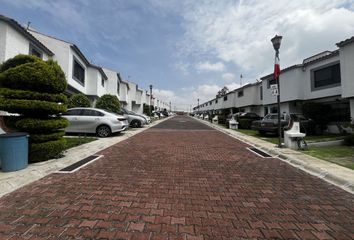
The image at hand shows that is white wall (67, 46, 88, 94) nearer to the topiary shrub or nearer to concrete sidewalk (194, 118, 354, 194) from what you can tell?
the topiary shrub

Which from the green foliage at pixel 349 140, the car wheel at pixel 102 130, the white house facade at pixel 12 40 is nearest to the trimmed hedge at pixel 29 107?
the car wheel at pixel 102 130

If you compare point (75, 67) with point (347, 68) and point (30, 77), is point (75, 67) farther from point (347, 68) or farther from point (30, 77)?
point (347, 68)

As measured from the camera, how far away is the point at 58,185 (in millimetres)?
4852

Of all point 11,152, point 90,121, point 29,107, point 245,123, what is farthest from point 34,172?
point 245,123

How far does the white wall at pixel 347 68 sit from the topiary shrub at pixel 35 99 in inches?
568

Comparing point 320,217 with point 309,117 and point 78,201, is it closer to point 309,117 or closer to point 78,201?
point 78,201

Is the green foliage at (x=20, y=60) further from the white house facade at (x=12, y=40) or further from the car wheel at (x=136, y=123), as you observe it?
the car wheel at (x=136, y=123)

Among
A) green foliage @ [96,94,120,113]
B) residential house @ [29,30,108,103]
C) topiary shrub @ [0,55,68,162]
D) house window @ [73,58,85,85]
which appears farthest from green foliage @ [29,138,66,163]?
house window @ [73,58,85,85]

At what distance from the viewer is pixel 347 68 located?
41.5 ft

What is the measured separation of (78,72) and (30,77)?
53.6 ft

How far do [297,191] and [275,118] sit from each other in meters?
11.7

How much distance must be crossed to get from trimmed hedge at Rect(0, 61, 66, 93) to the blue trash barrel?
163cm

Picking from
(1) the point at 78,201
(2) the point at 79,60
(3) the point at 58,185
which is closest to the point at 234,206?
(1) the point at 78,201

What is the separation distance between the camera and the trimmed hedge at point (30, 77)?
6.38 metres
